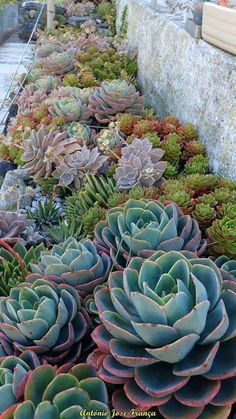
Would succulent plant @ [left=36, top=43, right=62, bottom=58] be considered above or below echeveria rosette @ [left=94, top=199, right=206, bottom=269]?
below

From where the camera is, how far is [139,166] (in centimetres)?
216

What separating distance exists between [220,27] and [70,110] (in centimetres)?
105

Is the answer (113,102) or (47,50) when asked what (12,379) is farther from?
(47,50)

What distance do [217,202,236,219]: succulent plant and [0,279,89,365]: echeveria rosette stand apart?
2.06 ft

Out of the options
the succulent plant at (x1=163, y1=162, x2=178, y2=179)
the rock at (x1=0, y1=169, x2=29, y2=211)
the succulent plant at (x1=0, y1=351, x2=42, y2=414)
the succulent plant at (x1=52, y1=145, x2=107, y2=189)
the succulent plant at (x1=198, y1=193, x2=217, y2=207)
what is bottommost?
the rock at (x1=0, y1=169, x2=29, y2=211)

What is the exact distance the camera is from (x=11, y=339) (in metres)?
1.32

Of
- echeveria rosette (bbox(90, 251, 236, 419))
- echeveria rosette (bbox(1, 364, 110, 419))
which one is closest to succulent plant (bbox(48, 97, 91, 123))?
echeveria rosette (bbox(90, 251, 236, 419))

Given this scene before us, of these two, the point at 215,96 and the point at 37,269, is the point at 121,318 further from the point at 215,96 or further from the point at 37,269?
the point at 215,96

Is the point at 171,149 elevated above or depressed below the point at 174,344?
below

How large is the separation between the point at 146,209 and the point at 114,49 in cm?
350

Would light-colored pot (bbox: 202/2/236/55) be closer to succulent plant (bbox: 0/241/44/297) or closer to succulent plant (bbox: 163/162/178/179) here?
succulent plant (bbox: 163/162/178/179)

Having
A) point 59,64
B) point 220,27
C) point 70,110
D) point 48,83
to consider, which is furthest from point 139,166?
point 59,64

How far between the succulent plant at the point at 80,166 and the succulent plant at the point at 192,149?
41cm

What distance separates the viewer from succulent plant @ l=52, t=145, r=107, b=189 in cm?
241
